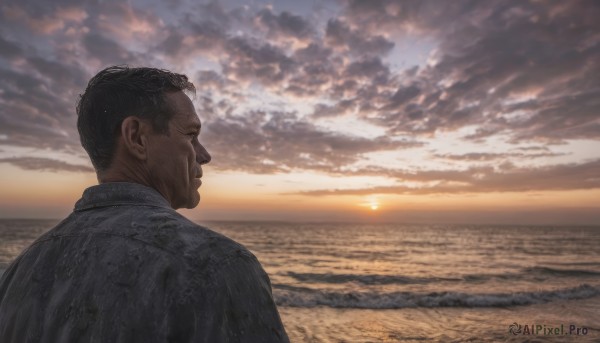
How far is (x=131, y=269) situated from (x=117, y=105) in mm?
694

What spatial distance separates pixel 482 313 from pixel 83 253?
551 inches

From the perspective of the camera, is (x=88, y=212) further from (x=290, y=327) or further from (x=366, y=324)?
(x=366, y=324)

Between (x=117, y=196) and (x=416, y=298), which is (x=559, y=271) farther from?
(x=117, y=196)

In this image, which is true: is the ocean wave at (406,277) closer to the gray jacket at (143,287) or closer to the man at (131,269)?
the man at (131,269)

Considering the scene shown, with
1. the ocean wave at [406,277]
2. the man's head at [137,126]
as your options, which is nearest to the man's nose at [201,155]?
the man's head at [137,126]

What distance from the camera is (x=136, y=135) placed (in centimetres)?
146

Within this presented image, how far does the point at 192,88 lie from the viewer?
1728 mm

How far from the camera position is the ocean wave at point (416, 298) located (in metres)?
14.1

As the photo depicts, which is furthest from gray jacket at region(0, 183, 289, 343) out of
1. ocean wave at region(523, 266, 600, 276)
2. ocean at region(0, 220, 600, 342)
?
ocean wave at region(523, 266, 600, 276)

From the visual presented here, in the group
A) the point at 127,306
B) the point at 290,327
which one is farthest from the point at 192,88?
the point at 290,327

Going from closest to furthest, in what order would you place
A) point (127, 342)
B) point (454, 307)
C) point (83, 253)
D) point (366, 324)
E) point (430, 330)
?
point (127, 342) → point (83, 253) → point (430, 330) → point (366, 324) → point (454, 307)

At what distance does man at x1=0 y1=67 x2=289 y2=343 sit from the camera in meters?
0.99

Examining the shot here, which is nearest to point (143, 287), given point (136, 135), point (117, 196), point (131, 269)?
point (131, 269)

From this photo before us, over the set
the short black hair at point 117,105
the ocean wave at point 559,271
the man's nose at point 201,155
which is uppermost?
the short black hair at point 117,105
